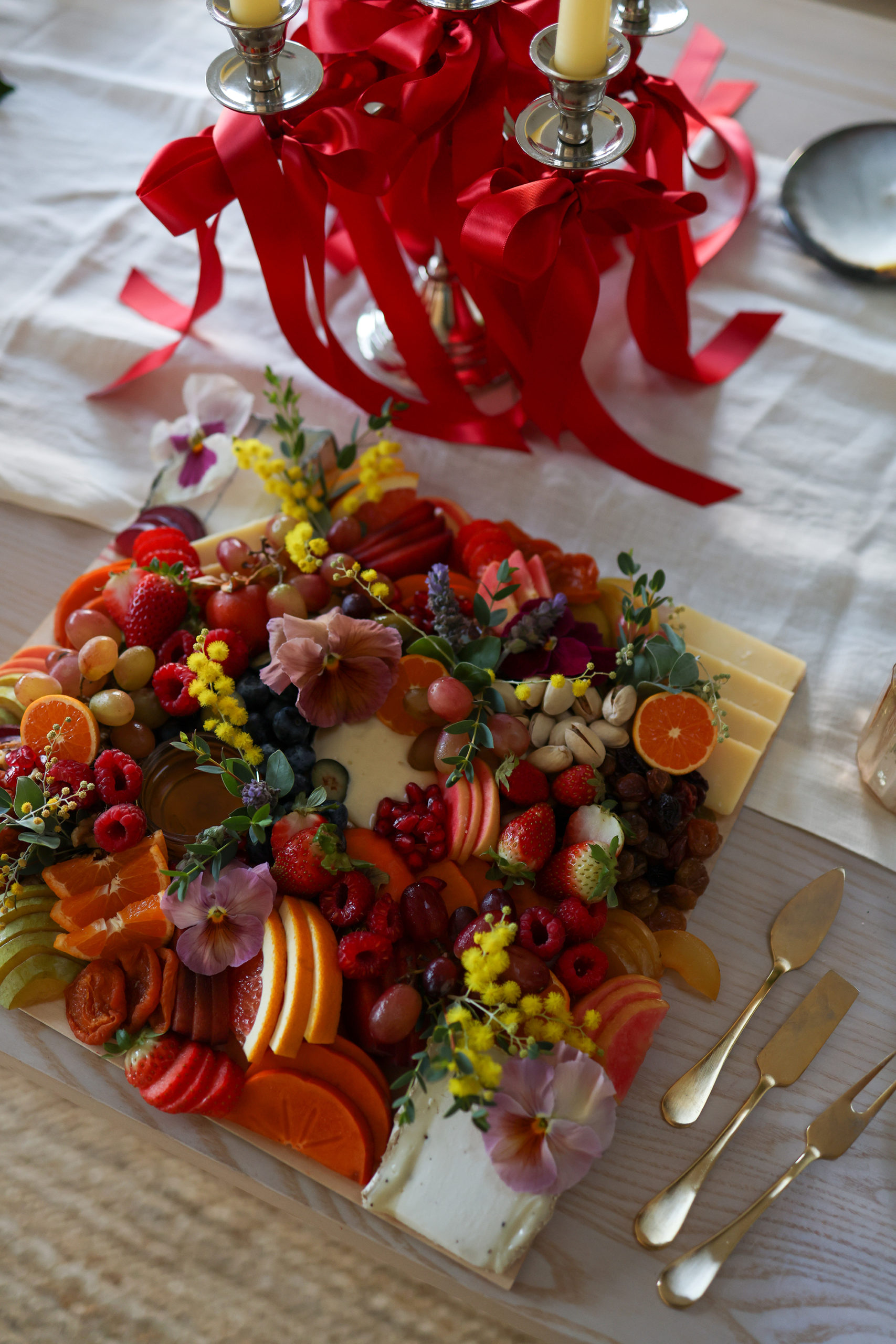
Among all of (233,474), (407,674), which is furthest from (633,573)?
(233,474)

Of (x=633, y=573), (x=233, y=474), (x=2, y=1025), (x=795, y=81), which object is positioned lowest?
(x=2, y=1025)

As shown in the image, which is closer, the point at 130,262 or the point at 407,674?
the point at 407,674

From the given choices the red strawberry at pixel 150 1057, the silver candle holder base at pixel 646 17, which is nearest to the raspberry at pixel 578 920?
the red strawberry at pixel 150 1057

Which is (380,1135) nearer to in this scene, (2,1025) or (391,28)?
(2,1025)

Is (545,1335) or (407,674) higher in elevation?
(407,674)

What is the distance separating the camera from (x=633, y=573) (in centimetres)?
93

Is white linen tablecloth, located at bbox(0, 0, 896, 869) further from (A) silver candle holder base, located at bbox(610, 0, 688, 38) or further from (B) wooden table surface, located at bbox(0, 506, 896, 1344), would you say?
(A) silver candle holder base, located at bbox(610, 0, 688, 38)

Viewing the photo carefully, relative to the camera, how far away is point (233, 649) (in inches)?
34.7

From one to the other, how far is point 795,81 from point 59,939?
4.91 ft

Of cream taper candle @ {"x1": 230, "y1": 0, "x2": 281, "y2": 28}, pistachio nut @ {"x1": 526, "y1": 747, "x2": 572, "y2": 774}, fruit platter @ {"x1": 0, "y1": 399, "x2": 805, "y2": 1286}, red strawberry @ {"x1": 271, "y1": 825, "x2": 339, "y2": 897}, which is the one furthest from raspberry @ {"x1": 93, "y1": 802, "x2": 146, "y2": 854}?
cream taper candle @ {"x1": 230, "y1": 0, "x2": 281, "y2": 28}

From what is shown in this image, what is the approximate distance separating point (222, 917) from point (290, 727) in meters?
0.17

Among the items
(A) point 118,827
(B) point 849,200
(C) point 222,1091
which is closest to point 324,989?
(C) point 222,1091

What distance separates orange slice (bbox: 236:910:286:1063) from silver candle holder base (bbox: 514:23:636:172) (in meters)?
0.66

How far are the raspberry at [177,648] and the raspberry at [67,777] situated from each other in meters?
0.13
